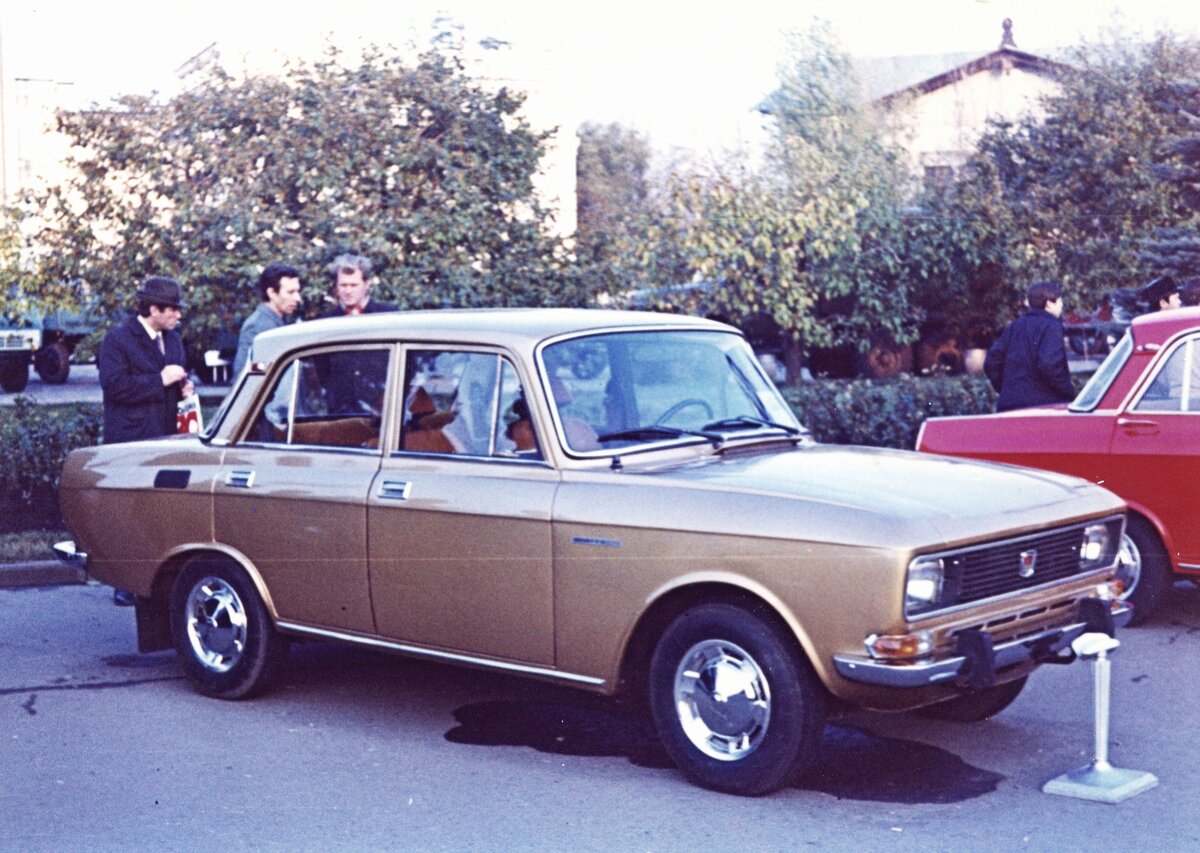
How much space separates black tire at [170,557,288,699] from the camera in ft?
23.2

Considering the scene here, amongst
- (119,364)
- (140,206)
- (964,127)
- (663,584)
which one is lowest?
(663,584)

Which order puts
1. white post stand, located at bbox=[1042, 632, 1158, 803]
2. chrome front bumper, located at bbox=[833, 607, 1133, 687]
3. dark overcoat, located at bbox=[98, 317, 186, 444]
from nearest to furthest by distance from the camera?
chrome front bumper, located at bbox=[833, 607, 1133, 687] → white post stand, located at bbox=[1042, 632, 1158, 803] → dark overcoat, located at bbox=[98, 317, 186, 444]

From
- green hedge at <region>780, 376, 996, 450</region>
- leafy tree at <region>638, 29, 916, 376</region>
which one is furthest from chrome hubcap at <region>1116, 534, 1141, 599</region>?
leafy tree at <region>638, 29, 916, 376</region>

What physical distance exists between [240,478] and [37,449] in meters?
5.84

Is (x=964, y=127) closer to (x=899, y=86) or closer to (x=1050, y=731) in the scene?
(x=899, y=86)

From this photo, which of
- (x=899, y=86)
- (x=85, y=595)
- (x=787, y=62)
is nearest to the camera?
(x=85, y=595)

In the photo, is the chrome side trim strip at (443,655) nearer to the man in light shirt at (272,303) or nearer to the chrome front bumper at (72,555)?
the chrome front bumper at (72,555)

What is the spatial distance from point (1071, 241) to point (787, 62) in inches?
230

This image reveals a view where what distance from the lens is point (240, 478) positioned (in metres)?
7.05

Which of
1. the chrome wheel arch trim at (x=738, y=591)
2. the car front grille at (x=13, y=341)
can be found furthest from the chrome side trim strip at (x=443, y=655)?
the car front grille at (x=13, y=341)

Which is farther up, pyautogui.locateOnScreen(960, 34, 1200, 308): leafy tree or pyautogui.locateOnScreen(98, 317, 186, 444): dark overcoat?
pyautogui.locateOnScreen(960, 34, 1200, 308): leafy tree

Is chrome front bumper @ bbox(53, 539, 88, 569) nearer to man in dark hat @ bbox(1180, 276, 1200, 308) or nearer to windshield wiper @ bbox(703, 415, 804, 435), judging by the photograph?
windshield wiper @ bbox(703, 415, 804, 435)

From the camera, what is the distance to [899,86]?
111ft

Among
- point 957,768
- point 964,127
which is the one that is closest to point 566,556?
point 957,768
